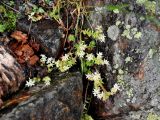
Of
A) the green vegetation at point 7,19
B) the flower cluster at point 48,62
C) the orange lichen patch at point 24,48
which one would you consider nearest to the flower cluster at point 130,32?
the flower cluster at point 48,62

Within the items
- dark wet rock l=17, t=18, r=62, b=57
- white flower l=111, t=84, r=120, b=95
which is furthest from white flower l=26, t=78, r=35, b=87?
white flower l=111, t=84, r=120, b=95

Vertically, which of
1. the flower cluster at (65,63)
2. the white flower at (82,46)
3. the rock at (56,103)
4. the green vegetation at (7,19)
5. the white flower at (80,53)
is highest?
the green vegetation at (7,19)

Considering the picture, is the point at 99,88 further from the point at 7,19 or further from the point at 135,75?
the point at 7,19

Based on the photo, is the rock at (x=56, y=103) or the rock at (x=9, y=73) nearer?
the rock at (x=56, y=103)

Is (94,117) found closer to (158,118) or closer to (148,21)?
(158,118)

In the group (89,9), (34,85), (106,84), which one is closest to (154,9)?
(89,9)

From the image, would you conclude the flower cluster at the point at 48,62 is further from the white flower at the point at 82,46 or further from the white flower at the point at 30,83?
the white flower at the point at 82,46
